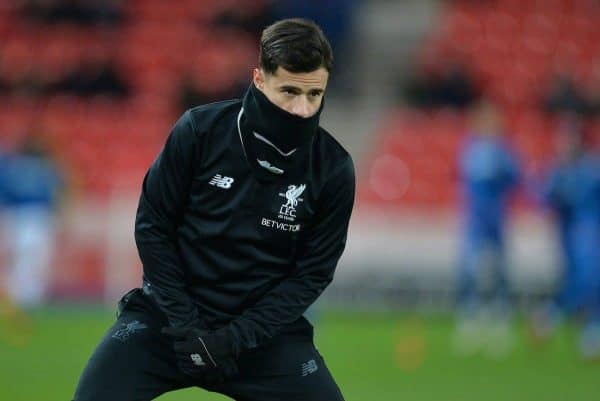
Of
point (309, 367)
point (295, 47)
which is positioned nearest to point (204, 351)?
point (309, 367)

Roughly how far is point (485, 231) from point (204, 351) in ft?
36.3

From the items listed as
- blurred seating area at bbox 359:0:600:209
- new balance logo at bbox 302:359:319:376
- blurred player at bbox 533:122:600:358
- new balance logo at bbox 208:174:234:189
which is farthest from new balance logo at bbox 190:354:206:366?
blurred seating area at bbox 359:0:600:209

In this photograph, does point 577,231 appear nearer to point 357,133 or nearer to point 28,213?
point 357,133

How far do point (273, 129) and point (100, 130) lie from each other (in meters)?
16.7

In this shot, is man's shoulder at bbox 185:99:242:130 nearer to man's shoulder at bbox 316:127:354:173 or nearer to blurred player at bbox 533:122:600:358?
man's shoulder at bbox 316:127:354:173

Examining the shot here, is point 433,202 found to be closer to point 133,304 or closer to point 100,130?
point 100,130

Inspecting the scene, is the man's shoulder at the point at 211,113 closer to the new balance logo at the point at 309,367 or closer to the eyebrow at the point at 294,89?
the eyebrow at the point at 294,89

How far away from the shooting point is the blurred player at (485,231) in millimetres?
15570

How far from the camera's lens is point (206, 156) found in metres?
5.38

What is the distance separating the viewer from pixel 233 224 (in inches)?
213

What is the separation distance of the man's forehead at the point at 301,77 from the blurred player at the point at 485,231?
34.6 feet

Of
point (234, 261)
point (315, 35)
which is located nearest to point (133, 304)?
point (234, 261)

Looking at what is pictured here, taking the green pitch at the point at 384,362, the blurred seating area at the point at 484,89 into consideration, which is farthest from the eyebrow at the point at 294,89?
the blurred seating area at the point at 484,89

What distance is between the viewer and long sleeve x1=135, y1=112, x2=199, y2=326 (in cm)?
530
